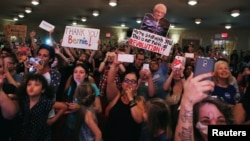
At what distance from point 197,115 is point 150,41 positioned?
2.25 m

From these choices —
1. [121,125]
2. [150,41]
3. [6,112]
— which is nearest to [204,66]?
[121,125]

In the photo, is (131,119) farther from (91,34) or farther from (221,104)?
(91,34)

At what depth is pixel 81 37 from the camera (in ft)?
13.3

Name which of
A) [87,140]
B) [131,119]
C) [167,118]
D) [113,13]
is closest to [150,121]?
[167,118]

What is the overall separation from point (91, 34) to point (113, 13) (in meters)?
6.31

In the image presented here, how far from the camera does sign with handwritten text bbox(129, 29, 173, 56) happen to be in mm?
3730

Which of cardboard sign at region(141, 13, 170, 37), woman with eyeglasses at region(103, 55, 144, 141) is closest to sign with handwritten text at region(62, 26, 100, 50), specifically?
cardboard sign at region(141, 13, 170, 37)

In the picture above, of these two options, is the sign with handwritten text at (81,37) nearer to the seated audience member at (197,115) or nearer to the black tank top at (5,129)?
the black tank top at (5,129)

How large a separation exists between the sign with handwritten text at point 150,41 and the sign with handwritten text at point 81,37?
0.59 metres

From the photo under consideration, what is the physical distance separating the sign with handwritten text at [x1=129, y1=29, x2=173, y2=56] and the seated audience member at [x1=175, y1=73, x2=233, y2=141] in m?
2.16

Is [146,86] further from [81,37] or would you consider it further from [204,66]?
[204,66]

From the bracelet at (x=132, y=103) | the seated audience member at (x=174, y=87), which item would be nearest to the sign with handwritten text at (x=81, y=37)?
the seated audience member at (x=174, y=87)

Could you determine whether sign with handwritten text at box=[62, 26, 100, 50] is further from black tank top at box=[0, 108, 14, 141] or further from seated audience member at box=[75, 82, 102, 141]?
black tank top at box=[0, 108, 14, 141]

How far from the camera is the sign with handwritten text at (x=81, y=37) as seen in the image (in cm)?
405
